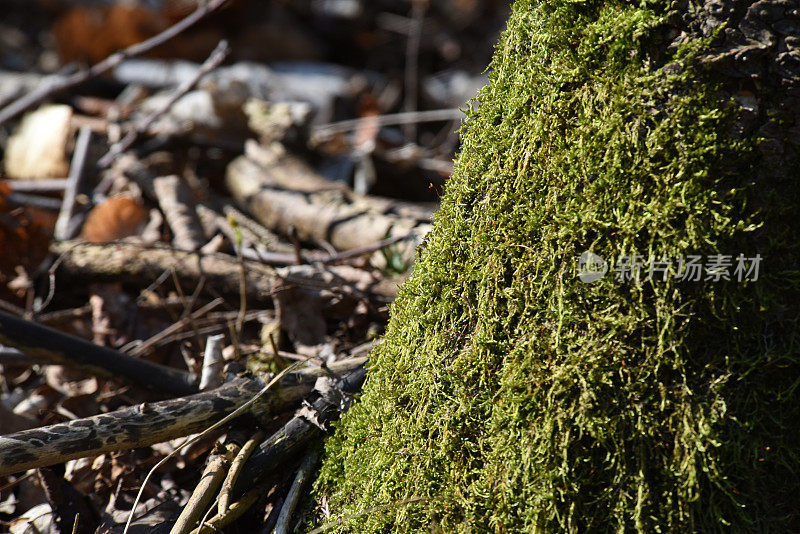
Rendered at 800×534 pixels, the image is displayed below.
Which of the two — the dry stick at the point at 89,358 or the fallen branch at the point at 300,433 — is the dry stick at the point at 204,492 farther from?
the dry stick at the point at 89,358

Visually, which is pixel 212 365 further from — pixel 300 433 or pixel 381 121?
pixel 381 121

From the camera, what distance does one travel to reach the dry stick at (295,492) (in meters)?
1.74

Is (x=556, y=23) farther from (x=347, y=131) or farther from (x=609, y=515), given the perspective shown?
(x=347, y=131)

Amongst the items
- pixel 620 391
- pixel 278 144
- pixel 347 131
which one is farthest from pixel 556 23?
pixel 347 131

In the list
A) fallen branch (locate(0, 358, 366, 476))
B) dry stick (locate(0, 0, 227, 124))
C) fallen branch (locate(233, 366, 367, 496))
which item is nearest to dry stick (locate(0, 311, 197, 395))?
fallen branch (locate(0, 358, 366, 476))

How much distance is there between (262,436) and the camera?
1.97 meters

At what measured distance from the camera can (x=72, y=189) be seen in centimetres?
451

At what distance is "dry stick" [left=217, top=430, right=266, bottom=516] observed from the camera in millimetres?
1762

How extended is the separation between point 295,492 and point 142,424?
0.49 m

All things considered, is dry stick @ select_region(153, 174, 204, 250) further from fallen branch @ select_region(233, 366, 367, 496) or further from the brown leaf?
fallen branch @ select_region(233, 366, 367, 496)

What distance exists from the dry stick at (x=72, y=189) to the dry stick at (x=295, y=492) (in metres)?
3.04

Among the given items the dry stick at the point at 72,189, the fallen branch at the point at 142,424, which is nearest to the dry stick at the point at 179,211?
the dry stick at the point at 72,189

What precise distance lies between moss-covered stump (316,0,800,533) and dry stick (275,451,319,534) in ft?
1.42

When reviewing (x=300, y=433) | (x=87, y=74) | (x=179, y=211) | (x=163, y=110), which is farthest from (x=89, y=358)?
(x=87, y=74)
